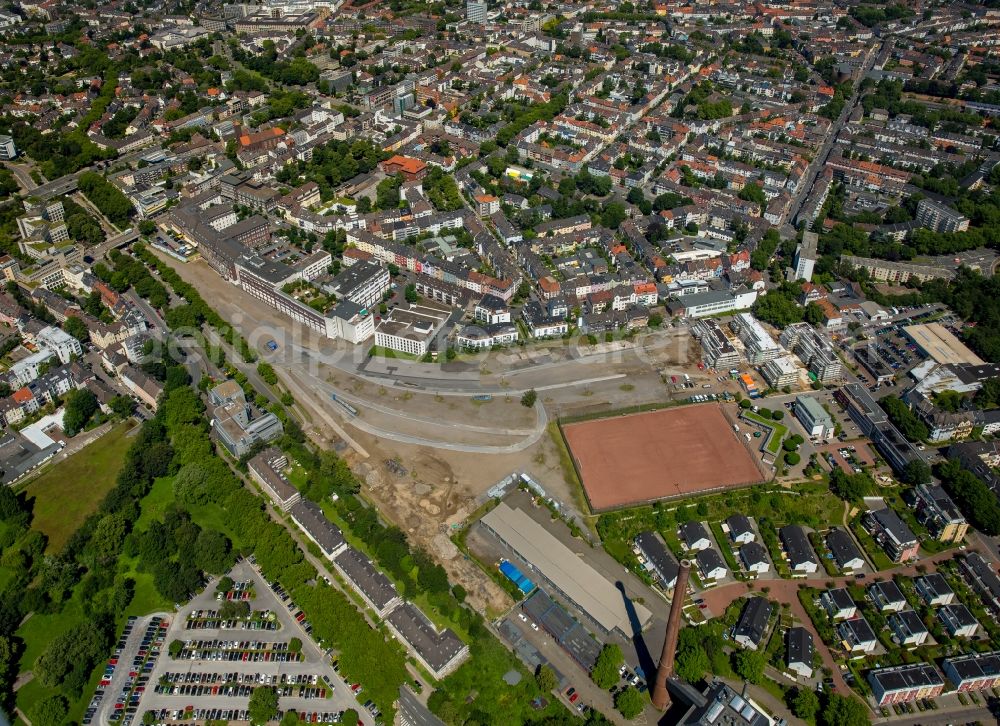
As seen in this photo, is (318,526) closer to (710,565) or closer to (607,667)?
(607,667)

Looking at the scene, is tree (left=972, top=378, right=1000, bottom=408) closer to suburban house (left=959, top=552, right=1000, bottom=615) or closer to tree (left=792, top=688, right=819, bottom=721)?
suburban house (left=959, top=552, right=1000, bottom=615)

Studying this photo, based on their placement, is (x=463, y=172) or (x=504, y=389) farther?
(x=463, y=172)

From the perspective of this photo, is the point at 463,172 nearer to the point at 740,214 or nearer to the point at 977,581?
the point at 740,214

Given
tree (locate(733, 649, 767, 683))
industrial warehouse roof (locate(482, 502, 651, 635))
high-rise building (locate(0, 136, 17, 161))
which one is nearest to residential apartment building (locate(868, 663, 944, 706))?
tree (locate(733, 649, 767, 683))

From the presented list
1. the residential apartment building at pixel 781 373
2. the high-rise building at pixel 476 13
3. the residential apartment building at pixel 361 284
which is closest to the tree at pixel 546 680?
the residential apartment building at pixel 781 373

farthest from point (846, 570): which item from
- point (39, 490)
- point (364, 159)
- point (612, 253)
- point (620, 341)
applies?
point (364, 159)

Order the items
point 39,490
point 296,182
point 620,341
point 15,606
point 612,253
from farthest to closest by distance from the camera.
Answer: point 296,182, point 612,253, point 620,341, point 39,490, point 15,606
